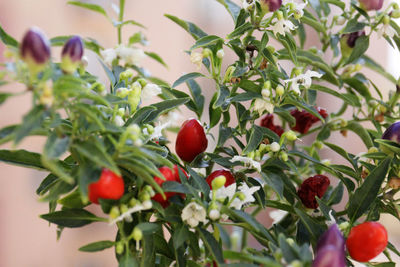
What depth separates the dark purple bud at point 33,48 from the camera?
42 cm

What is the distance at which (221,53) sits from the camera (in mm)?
659

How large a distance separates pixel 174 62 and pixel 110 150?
1.18 metres

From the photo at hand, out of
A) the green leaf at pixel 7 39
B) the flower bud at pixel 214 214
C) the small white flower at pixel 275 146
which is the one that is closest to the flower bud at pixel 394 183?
the small white flower at pixel 275 146

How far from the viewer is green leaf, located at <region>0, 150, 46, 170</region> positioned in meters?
0.55

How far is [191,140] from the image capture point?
26.0 inches

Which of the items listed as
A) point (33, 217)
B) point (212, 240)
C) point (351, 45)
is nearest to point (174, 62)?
point (33, 217)

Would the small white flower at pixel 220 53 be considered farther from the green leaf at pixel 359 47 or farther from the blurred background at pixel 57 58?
the blurred background at pixel 57 58

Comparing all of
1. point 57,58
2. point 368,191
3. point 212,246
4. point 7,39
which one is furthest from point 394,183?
point 57,58

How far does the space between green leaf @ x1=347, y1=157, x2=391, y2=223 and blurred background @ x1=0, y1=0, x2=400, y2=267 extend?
0.91 meters

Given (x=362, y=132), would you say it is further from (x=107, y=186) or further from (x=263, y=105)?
(x=107, y=186)

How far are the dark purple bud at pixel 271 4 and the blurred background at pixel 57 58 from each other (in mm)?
931

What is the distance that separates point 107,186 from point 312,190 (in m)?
0.34

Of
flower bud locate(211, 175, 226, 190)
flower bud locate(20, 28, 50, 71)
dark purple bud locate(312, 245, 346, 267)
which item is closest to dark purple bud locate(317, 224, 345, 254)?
dark purple bud locate(312, 245, 346, 267)

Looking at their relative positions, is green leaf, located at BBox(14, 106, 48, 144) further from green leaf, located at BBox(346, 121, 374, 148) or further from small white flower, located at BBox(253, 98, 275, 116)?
green leaf, located at BBox(346, 121, 374, 148)
